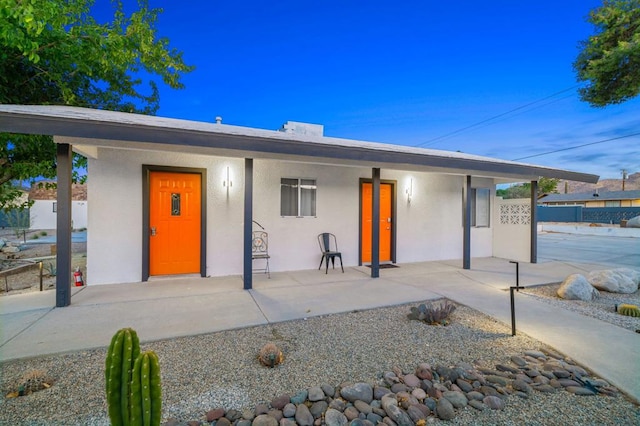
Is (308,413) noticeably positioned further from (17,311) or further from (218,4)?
(218,4)

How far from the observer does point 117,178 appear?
204 inches

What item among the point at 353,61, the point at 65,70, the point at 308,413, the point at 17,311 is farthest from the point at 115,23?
the point at 353,61

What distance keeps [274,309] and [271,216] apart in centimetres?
271

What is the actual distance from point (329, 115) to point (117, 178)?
20899 mm

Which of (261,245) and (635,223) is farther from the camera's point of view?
(635,223)

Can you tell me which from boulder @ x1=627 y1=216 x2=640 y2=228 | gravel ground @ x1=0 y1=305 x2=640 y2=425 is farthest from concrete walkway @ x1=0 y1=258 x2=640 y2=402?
boulder @ x1=627 y1=216 x2=640 y2=228

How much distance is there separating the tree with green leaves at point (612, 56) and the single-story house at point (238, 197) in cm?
176

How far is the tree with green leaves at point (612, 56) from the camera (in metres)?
5.14

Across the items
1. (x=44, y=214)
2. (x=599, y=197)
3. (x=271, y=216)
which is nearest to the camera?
(x=271, y=216)

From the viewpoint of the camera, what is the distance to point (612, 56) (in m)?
5.11

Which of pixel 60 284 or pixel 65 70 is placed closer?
pixel 60 284

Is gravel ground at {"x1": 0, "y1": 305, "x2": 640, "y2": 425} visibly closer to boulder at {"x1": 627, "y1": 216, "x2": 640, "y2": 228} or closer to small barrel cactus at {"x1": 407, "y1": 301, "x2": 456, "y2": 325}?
small barrel cactus at {"x1": 407, "y1": 301, "x2": 456, "y2": 325}

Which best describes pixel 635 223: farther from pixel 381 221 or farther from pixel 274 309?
pixel 274 309

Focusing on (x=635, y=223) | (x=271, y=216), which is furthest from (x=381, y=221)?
(x=635, y=223)
